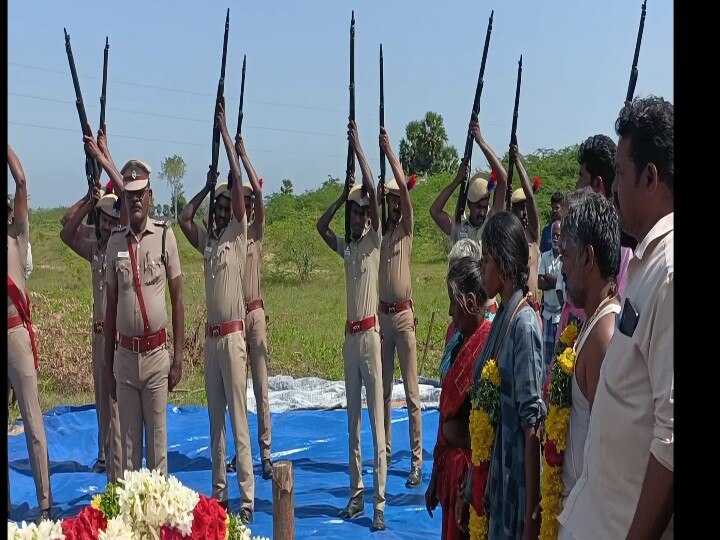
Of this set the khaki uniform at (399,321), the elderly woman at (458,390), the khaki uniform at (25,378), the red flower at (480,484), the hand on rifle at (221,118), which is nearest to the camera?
the red flower at (480,484)

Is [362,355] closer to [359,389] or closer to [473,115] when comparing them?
[359,389]

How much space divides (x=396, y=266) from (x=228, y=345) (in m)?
1.57

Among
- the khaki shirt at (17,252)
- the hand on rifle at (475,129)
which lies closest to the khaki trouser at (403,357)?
the hand on rifle at (475,129)

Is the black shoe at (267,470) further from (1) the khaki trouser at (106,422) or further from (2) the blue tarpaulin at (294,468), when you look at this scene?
(1) the khaki trouser at (106,422)

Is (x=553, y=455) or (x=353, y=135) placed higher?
(x=353, y=135)

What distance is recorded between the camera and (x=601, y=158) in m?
3.61

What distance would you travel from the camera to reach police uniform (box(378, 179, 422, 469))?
667 centimetres

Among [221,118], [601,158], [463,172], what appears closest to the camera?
[601,158]

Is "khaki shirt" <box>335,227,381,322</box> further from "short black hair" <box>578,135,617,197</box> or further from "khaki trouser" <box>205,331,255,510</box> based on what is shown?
"short black hair" <box>578,135,617,197</box>

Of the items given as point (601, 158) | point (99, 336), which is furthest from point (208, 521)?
point (99, 336)

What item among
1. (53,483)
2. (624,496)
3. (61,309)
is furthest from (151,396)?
(61,309)

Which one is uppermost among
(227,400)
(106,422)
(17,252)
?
(17,252)

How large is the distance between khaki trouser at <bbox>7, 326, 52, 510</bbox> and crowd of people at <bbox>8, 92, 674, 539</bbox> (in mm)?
13

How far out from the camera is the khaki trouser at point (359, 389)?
5793 millimetres
